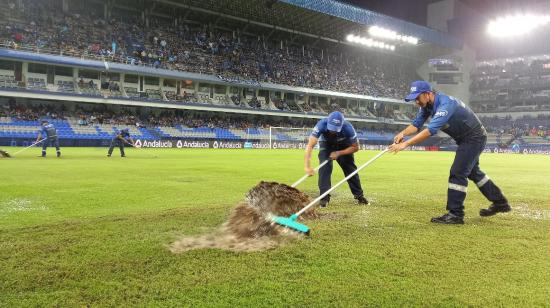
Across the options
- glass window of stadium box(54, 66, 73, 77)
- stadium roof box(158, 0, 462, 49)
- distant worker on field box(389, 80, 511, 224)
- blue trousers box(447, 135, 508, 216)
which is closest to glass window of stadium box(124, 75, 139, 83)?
glass window of stadium box(54, 66, 73, 77)

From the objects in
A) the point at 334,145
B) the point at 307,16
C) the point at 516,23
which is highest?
the point at 516,23

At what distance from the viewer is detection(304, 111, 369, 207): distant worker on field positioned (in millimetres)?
7343

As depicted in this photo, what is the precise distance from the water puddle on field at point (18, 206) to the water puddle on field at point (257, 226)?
336cm

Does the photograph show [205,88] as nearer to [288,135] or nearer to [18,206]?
[288,135]

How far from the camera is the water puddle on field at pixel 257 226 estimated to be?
15.2 feet

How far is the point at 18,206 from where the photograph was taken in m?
6.88

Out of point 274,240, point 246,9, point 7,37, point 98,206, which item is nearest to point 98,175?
point 98,206

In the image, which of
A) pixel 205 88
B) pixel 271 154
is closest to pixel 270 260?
pixel 271 154

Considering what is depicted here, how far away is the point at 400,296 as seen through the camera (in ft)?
10.5

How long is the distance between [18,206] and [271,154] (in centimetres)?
2536

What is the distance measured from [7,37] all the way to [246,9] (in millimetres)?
26808

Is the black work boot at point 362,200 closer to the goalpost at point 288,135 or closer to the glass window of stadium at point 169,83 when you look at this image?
the goalpost at point 288,135

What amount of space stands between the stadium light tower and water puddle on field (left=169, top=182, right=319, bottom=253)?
66.9 meters

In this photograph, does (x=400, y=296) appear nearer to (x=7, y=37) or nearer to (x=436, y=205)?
(x=436, y=205)
